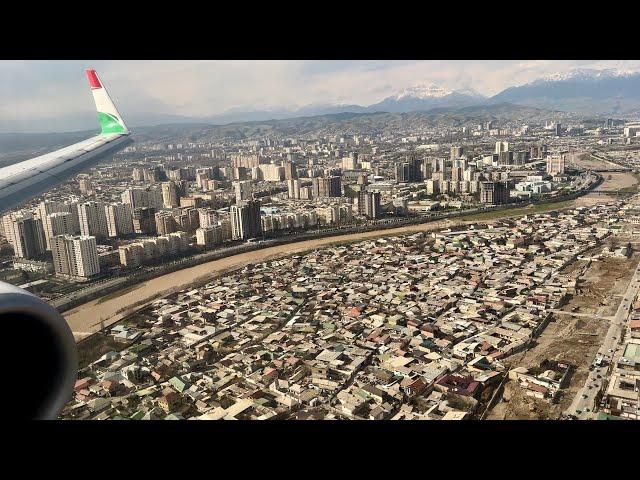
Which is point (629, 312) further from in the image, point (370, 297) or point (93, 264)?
point (93, 264)

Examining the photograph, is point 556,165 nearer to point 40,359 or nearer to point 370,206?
point 370,206

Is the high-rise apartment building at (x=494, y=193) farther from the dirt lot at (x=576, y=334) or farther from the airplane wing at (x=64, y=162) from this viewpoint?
the airplane wing at (x=64, y=162)

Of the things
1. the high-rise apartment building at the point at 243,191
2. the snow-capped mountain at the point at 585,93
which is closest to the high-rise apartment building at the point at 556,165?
the high-rise apartment building at the point at 243,191

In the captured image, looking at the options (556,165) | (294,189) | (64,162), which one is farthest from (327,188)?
(64,162)

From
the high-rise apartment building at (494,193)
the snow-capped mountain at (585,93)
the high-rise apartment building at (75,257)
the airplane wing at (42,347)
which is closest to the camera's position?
the airplane wing at (42,347)
